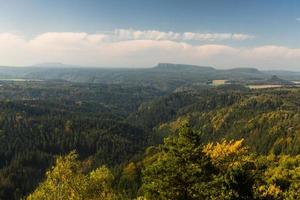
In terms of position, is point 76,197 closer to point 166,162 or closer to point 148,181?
point 148,181

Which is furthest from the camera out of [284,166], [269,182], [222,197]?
[284,166]

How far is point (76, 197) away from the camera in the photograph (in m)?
46.3

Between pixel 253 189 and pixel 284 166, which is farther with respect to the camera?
pixel 284 166

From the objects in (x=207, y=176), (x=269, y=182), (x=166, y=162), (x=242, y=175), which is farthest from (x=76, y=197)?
(x=269, y=182)

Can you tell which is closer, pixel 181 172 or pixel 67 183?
pixel 181 172

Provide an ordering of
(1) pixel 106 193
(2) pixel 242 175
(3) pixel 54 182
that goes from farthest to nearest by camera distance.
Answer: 1. (1) pixel 106 193
2. (3) pixel 54 182
3. (2) pixel 242 175

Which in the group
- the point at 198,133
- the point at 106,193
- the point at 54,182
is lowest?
the point at 106,193

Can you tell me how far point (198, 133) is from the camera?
1820 inches

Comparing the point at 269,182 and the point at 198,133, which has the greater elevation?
the point at 198,133

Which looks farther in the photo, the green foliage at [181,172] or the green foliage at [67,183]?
the green foliage at [67,183]

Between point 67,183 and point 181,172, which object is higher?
point 181,172

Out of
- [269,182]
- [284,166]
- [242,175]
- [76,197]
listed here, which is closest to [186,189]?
[242,175]

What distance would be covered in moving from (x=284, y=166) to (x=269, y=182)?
30.6 m

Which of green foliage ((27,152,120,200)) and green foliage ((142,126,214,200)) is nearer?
green foliage ((142,126,214,200))
